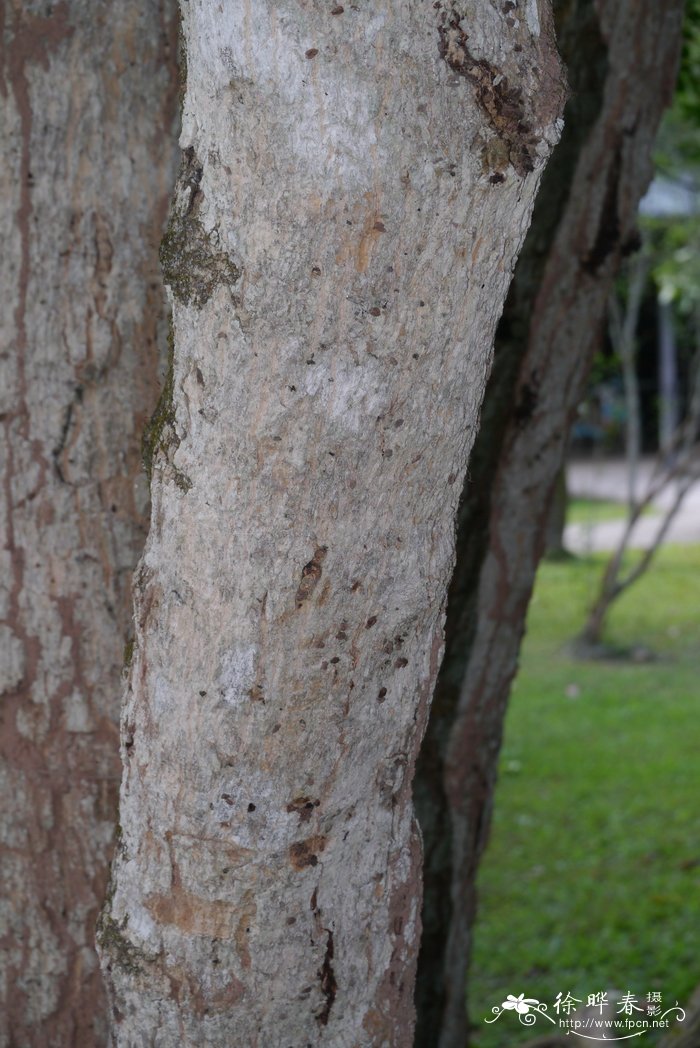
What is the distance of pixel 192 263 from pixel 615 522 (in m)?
14.4

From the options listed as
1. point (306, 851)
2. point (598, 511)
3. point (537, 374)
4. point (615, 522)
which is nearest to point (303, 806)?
point (306, 851)

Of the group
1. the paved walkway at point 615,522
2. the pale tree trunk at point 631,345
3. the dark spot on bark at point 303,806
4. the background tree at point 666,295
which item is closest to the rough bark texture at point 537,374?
the dark spot on bark at point 303,806

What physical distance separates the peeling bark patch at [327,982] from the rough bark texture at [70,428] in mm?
590

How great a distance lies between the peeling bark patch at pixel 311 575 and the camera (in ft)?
4.03

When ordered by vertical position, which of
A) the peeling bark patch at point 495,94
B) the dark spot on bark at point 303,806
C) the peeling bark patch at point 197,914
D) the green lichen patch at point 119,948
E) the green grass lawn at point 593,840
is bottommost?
the green grass lawn at point 593,840

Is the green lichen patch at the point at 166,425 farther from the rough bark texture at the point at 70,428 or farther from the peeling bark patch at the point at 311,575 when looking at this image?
the rough bark texture at the point at 70,428

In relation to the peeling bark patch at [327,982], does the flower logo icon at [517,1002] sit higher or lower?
lower

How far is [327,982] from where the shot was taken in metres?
1.42

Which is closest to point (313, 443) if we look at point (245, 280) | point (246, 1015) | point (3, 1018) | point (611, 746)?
point (245, 280)

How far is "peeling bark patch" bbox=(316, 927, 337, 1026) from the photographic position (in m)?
1.41

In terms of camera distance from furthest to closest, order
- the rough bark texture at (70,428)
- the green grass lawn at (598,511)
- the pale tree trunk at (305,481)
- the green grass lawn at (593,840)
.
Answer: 1. the green grass lawn at (598,511)
2. the green grass lawn at (593,840)
3. the rough bark texture at (70,428)
4. the pale tree trunk at (305,481)

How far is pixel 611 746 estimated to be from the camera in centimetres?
650

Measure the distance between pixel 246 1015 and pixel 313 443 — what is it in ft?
2.48

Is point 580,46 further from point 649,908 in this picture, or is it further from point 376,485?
point 649,908
